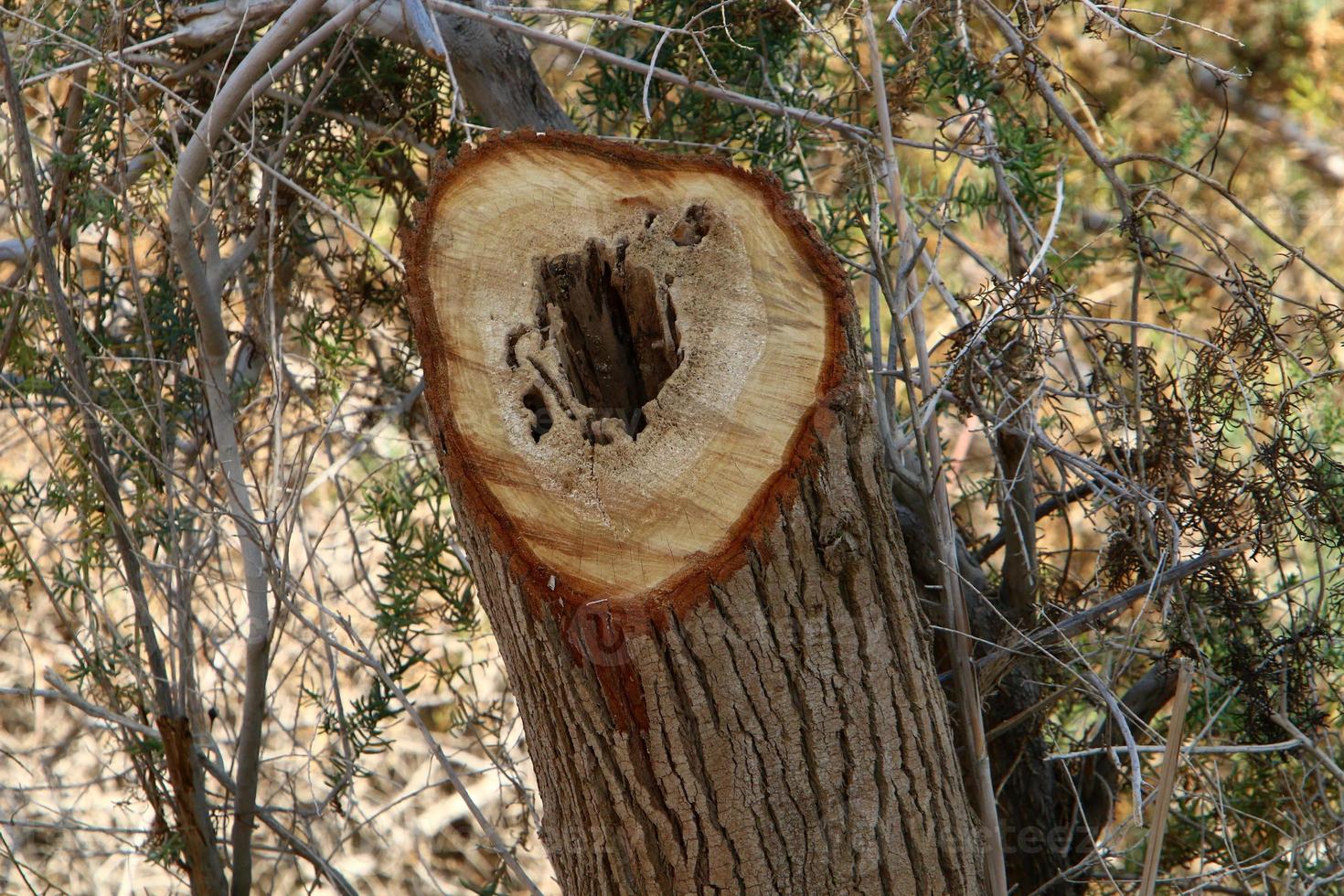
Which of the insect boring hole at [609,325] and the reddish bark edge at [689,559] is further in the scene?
the insect boring hole at [609,325]

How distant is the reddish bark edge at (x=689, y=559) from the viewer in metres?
1.26

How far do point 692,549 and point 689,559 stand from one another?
0.01 meters

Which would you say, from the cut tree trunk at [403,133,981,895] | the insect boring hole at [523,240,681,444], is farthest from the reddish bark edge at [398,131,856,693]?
the insect boring hole at [523,240,681,444]

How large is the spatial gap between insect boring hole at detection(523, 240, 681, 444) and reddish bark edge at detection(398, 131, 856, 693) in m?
0.16

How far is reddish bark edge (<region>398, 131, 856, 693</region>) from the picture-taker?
1256mm

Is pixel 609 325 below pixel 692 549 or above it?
above

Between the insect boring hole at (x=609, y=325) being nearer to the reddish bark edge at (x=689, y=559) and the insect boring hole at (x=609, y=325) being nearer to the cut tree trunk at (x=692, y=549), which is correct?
the cut tree trunk at (x=692, y=549)

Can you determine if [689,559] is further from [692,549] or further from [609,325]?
[609,325]

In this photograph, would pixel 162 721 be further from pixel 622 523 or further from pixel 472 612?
pixel 622 523

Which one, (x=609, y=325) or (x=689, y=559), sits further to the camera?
(x=609, y=325)

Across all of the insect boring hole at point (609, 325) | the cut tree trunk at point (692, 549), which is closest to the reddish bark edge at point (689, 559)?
the cut tree trunk at point (692, 549)

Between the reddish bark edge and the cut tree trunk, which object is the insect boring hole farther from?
the reddish bark edge

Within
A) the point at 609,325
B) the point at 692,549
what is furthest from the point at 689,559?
the point at 609,325

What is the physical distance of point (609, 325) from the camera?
5.10 ft
